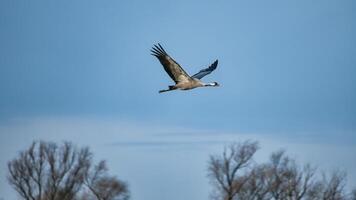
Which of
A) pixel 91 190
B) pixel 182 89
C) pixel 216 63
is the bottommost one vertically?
pixel 182 89

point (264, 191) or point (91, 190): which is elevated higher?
point (91, 190)

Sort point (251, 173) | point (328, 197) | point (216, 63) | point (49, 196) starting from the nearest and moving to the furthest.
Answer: point (216, 63), point (328, 197), point (251, 173), point (49, 196)

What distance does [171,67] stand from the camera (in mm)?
28250

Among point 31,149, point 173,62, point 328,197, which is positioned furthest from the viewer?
point 31,149

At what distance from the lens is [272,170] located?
167ft

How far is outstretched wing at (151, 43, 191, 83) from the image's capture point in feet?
90.8

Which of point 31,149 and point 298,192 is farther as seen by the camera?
point 31,149

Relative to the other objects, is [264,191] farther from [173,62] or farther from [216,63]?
[173,62]

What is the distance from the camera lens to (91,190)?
55.5m

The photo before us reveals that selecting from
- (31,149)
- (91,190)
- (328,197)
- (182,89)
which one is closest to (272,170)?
(328,197)

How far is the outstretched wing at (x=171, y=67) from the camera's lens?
27.7 meters

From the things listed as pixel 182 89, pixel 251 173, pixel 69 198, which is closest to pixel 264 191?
pixel 251 173

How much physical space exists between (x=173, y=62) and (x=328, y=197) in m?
21.1

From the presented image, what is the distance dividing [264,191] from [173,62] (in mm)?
21424
